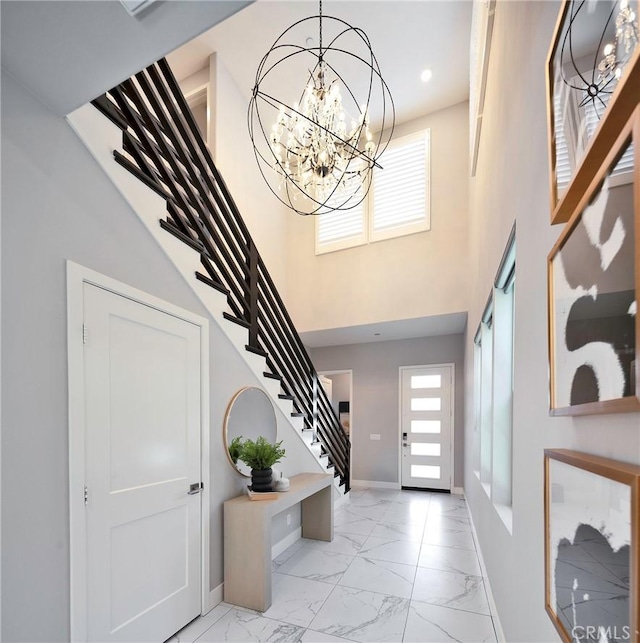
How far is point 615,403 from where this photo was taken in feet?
2.30

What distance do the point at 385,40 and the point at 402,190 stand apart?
80.1 inches

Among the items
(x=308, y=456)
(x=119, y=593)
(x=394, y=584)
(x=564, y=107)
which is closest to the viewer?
(x=564, y=107)

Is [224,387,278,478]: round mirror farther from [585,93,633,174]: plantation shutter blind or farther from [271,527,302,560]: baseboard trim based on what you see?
[585,93,633,174]: plantation shutter blind

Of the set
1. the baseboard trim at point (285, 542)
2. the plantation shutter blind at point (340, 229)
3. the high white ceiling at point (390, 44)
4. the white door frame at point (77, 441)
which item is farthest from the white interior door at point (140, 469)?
the plantation shutter blind at point (340, 229)

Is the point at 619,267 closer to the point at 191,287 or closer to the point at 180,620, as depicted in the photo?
the point at 191,287

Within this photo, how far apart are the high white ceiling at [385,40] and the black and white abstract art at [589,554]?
4786 mm

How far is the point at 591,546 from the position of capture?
0.82 meters

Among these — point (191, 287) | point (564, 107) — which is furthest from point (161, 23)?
point (191, 287)

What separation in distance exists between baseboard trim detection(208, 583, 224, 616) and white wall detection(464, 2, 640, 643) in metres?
1.95

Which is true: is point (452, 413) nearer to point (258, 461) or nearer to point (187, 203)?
point (258, 461)

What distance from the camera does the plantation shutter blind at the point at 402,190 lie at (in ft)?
19.4

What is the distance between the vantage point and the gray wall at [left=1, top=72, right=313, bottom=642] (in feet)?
5.13

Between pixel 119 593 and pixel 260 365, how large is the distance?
1.95 metres

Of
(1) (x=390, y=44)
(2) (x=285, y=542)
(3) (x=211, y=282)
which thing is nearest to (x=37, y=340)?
(3) (x=211, y=282)
